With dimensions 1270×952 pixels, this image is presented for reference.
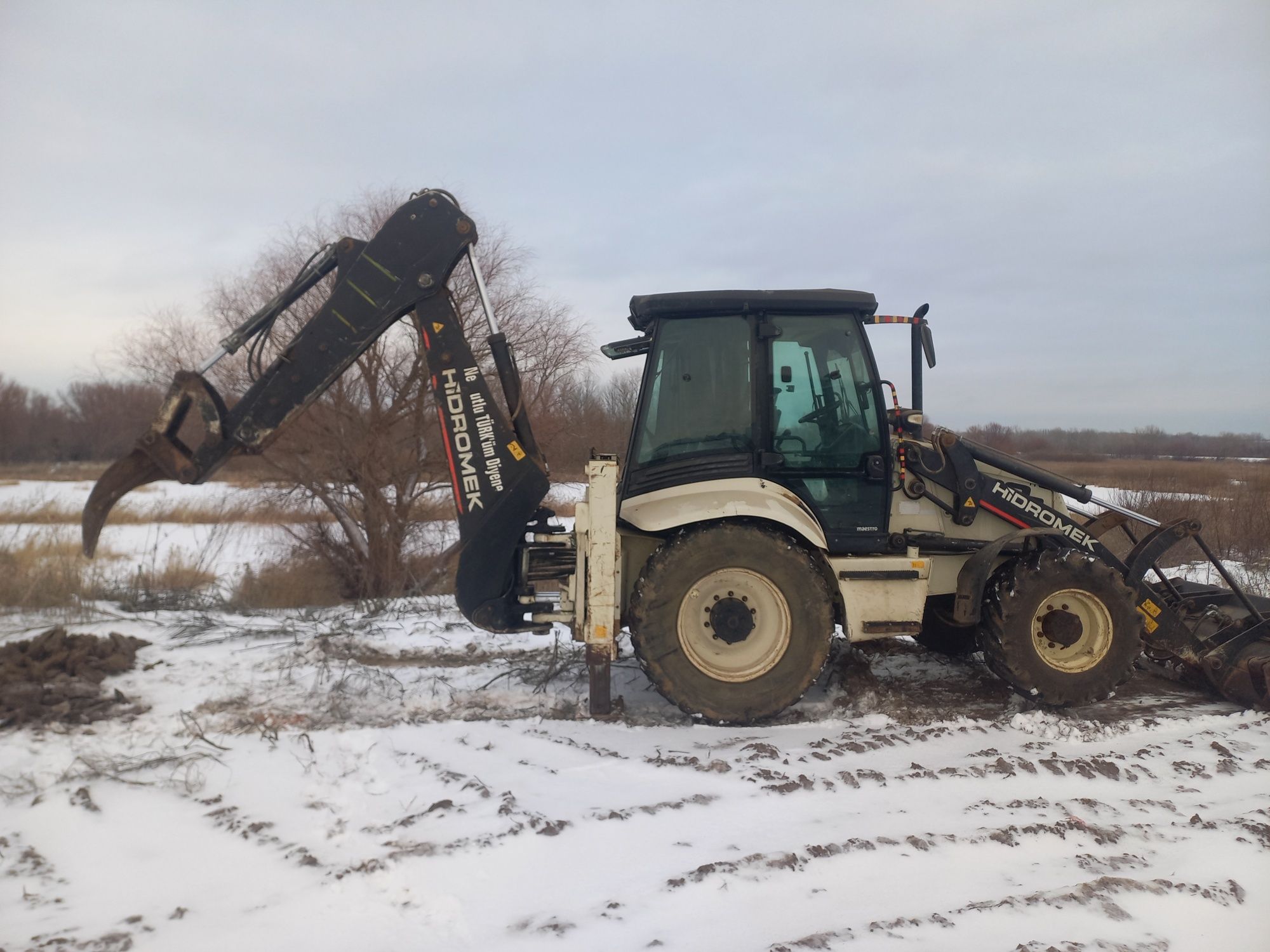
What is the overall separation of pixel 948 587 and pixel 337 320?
161 inches

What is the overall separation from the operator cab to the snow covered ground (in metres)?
1.31

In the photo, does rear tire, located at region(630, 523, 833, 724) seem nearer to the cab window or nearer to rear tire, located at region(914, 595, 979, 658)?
the cab window

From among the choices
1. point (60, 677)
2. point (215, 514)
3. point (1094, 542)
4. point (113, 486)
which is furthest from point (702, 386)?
point (215, 514)

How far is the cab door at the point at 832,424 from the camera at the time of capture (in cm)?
471

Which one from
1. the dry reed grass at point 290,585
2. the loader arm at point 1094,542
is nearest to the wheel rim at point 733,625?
the loader arm at point 1094,542

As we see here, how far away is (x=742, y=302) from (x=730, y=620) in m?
1.87

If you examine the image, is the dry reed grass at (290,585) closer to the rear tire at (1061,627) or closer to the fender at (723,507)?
Result: the fender at (723,507)

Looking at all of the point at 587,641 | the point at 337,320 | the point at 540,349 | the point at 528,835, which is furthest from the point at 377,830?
the point at 540,349

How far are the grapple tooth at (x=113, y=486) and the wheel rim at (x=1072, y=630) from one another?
531cm

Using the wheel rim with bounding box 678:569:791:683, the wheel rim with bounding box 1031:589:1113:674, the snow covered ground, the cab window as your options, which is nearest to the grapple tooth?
the snow covered ground

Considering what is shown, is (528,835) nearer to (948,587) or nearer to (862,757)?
(862,757)

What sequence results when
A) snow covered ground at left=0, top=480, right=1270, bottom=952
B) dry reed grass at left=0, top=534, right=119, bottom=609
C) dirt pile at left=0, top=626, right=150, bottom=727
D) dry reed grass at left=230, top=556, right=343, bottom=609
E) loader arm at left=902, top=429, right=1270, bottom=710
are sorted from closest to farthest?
snow covered ground at left=0, top=480, right=1270, bottom=952
dirt pile at left=0, top=626, right=150, bottom=727
loader arm at left=902, top=429, right=1270, bottom=710
dry reed grass at left=0, top=534, right=119, bottom=609
dry reed grass at left=230, top=556, right=343, bottom=609

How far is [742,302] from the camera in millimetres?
4664

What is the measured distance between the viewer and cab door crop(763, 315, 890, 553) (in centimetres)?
471
